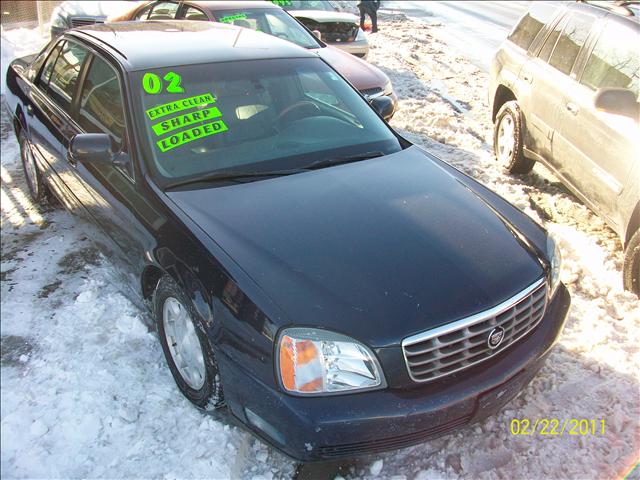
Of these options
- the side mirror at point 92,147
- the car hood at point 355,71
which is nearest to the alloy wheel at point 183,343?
the side mirror at point 92,147

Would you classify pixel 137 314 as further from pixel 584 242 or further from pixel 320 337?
pixel 584 242

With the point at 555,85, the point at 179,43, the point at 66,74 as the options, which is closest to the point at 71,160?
the point at 66,74

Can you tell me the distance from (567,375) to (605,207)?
5.20 ft

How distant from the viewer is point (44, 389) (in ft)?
8.60

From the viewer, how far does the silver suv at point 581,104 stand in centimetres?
376

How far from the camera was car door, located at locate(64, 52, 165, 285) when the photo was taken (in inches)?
110

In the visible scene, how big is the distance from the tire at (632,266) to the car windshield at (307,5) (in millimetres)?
7648

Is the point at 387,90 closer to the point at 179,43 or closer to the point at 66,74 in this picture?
the point at 179,43

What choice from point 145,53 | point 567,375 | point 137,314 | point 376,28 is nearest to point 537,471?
point 567,375

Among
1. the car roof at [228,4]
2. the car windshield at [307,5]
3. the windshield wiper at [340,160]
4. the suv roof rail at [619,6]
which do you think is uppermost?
the suv roof rail at [619,6]

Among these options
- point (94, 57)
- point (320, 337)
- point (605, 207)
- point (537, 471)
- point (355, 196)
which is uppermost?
point (94, 57)

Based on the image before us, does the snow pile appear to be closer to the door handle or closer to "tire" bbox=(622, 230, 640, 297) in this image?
the door handle

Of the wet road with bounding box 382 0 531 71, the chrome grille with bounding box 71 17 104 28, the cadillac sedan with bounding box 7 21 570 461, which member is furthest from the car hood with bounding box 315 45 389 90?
the wet road with bounding box 382 0 531 71

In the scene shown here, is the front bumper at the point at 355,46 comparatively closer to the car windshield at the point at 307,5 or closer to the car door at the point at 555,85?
the car windshield at the point at 307,5
